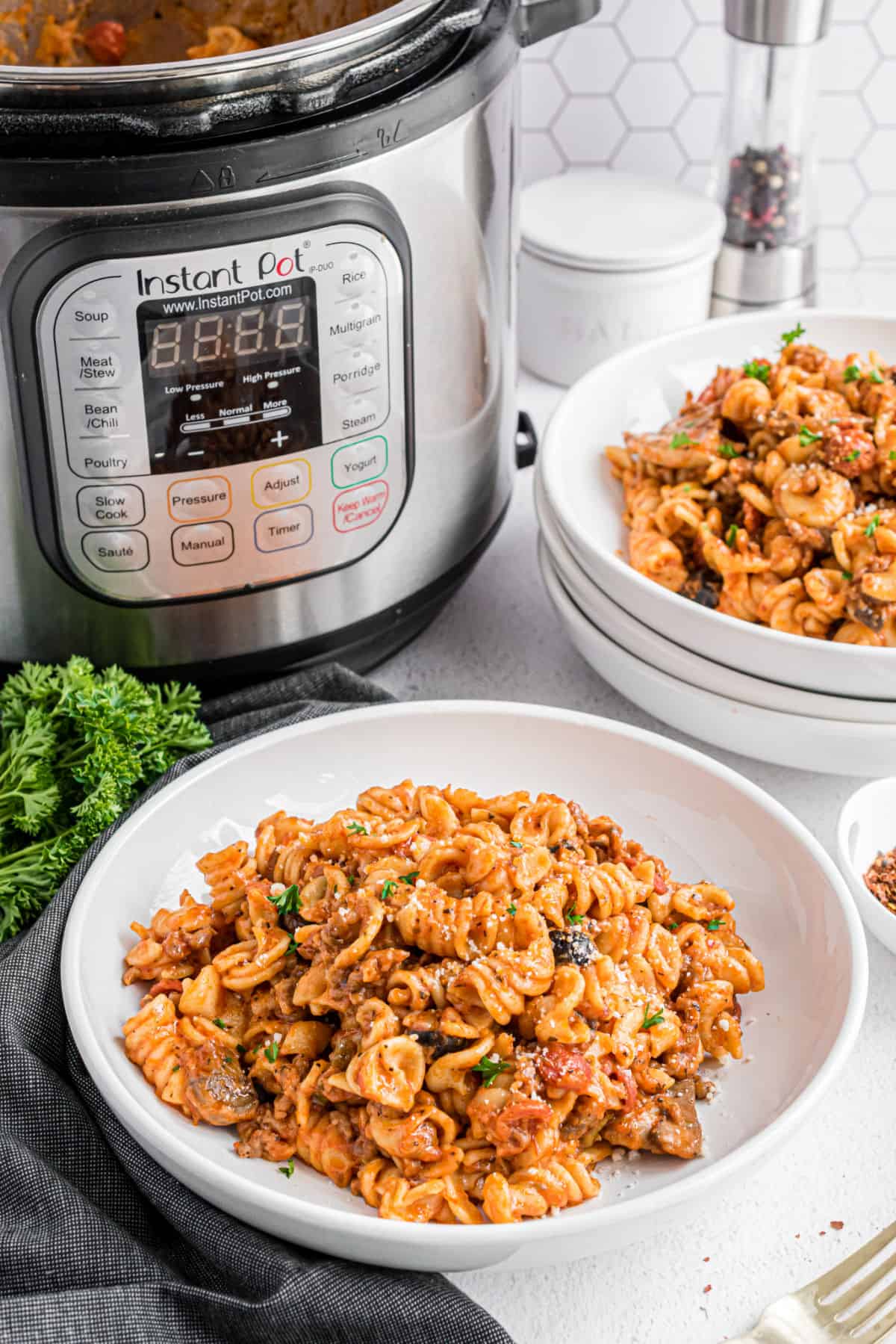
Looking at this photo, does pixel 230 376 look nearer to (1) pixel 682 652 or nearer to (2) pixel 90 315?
(2) pixel 90 315

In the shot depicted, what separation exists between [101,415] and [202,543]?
0.46 feet

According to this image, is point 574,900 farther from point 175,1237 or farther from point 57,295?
point 57,295

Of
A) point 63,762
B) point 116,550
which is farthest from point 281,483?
point 63,762

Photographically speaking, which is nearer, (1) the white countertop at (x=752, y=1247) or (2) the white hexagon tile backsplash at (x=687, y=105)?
(1) the white countertop at (x=752, y=1247)

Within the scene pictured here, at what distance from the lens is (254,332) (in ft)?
3.79

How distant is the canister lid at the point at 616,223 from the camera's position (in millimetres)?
1840

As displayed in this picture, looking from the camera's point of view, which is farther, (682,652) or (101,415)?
(682,652)

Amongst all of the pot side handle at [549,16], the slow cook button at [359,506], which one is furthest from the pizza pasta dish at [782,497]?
the pot side handle at [549,16]

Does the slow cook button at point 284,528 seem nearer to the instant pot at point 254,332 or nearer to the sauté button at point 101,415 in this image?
the instant pot at point 254,332

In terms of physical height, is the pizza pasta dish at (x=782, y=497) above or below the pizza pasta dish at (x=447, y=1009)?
above

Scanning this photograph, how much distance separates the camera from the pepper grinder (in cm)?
189

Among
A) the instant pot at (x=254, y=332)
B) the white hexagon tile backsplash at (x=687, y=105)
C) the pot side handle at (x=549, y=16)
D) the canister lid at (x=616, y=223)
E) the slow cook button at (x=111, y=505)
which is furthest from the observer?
the white hexagon tile backsplash at (x=687, y=105)

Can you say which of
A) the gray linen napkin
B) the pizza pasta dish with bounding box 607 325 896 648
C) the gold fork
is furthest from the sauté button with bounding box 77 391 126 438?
the gold fork

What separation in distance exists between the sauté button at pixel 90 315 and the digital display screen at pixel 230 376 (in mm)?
22
